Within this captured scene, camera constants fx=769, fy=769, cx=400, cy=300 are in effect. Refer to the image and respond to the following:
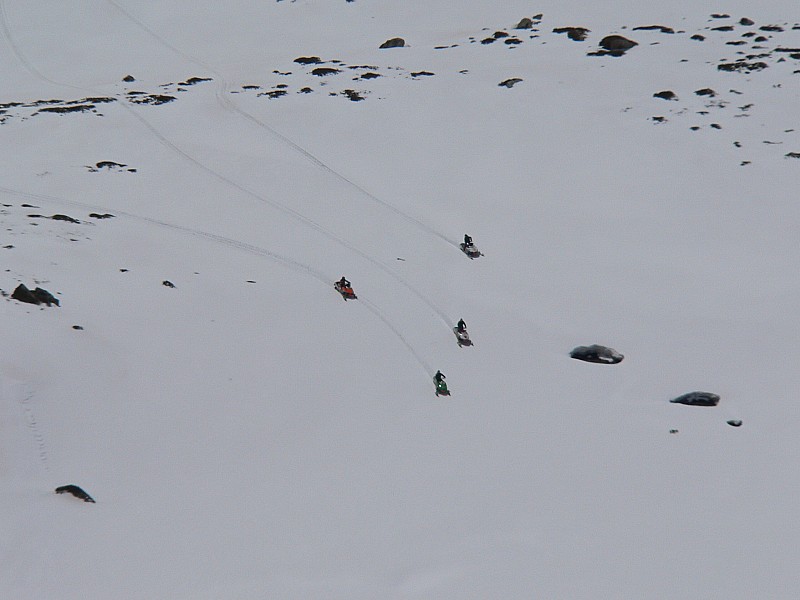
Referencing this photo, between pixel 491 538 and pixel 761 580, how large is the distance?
163 inches

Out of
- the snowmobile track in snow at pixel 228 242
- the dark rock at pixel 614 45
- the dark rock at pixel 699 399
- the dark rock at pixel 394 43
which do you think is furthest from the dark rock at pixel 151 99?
the dark rock at pixel 699 399

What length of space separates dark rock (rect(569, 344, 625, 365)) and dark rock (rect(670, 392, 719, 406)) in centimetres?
295

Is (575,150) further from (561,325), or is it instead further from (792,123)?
(561,325)

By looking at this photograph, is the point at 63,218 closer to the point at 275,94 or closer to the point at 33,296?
the point at 33,296

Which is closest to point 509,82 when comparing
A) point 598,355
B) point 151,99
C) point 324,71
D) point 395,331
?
point 324,71

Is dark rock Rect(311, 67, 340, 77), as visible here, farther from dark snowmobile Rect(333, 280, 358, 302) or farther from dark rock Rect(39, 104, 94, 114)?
dark snowmobile Rect(333, 280, 358, 302)

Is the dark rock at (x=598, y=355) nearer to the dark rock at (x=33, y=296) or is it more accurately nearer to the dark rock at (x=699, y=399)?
the dark rock at (x=699, y=399)

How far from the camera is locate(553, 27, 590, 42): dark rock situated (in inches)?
2147

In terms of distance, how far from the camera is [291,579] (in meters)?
11.0

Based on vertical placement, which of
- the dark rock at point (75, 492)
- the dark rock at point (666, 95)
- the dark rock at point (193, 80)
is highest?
the dark rock at point (193, 80)

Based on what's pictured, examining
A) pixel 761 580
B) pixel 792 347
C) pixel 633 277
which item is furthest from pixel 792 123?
pixel 761 580

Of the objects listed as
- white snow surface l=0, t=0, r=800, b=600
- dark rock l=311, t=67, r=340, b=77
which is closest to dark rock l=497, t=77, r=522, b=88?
white snow surface l=0, t=0, r=800, b=600

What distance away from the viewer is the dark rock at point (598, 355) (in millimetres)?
21047

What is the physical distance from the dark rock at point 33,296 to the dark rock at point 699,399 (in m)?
14.7
